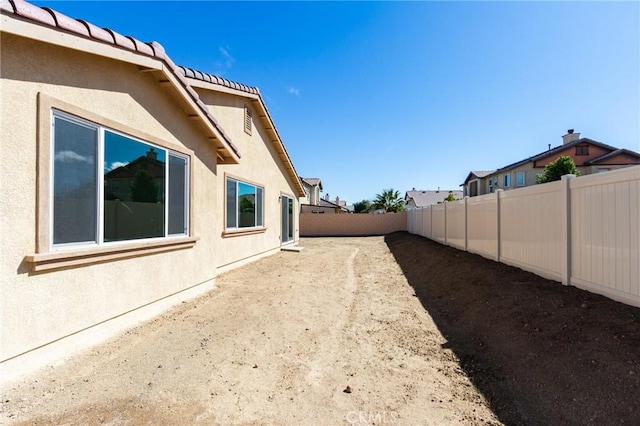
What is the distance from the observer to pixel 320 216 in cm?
2795

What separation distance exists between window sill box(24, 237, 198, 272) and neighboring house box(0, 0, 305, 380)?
0.04ft

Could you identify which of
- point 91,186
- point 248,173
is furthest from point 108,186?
point 248,173

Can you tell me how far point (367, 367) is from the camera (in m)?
3.78

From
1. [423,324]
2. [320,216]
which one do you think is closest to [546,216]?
[423,324]

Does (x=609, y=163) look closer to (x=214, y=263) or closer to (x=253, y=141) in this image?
(x=253, y=141)

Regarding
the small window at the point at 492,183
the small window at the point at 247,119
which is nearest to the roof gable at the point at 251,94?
the small window at the point at 247,119

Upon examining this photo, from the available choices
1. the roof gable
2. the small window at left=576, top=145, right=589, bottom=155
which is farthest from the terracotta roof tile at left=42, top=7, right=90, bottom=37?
the small window at left=576, top=145, right=589, bottom=155

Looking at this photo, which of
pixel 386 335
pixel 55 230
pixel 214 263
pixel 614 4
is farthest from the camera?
pixel 214 263

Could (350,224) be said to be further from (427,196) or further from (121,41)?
(427,196)

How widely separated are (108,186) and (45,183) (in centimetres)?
94

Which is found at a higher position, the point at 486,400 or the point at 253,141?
the point at 253,141

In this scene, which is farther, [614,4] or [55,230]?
[614,4]

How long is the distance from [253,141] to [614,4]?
1076cm

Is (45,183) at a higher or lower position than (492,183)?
lower
